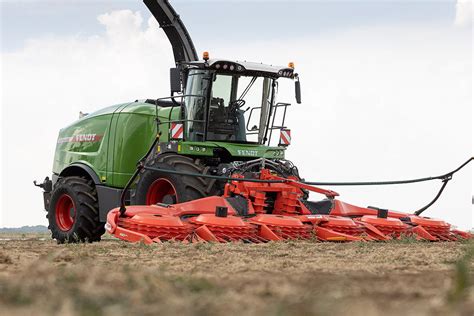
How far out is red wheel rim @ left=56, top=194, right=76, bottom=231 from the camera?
46.4 ft

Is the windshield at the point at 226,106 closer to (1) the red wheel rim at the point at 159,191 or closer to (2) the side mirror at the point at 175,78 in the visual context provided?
(2) the side mirror at the point at 175,78

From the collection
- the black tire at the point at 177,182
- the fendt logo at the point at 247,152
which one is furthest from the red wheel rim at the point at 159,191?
the fendt logo at the point at 247,152

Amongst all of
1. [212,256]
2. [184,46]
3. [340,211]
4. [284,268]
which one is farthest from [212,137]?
[284,268]

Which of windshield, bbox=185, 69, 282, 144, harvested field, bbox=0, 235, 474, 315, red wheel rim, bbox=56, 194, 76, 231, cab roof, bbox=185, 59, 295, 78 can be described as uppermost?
cab roof, bbox=185, 59, 295, 78

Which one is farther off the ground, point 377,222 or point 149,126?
point 149,126

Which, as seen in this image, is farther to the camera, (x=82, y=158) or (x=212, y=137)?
(x=82, y=158)

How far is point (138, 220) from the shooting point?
10.3 meters

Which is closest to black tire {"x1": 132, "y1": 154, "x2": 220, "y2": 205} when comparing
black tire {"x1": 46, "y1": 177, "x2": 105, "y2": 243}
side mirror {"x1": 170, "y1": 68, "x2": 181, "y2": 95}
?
side mirror {"x1": 170, "y1": 68, "x2": 181, "y2": 95}

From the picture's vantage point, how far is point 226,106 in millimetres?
12742

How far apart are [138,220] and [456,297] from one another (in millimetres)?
7245

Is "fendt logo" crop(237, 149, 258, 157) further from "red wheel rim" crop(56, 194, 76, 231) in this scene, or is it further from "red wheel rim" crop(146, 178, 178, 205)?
"red wheel rim" crop(56, 194, 76, 231)

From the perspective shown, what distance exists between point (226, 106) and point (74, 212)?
333 centimetres

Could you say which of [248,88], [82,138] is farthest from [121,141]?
[248,88]

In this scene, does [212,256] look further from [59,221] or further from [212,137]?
[59,221]
